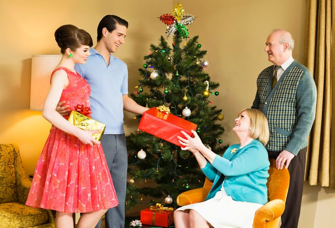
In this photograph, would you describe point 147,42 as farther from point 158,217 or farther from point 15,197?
point 15,197

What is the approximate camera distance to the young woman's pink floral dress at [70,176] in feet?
7.36

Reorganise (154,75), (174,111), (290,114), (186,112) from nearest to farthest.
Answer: (290,114) → (186,112) → (154,75) → (174,111)

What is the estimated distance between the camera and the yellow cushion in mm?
2871

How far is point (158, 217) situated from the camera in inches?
145

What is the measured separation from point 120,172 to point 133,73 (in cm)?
191

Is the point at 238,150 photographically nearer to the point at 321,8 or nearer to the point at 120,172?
the point at 120,172

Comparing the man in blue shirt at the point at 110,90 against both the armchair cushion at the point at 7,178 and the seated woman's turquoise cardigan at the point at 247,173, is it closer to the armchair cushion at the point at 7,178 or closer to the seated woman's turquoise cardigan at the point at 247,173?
the seated woman's turquoise cardigan at the point at 247,173

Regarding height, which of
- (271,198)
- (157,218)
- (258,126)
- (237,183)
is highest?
(258,126)

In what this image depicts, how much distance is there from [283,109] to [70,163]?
1494 mm

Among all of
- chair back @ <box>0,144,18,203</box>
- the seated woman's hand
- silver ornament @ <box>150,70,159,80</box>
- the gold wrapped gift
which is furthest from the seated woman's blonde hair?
chair back @ <box>0,144,18,203</box>

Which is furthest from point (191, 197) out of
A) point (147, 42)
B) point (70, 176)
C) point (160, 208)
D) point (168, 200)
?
point (147, 42)

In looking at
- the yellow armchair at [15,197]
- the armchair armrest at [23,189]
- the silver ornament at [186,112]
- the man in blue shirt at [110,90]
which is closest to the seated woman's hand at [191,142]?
the man in blue shirt at [110,90]

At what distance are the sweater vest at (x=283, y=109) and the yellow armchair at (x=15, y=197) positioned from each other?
1725mm

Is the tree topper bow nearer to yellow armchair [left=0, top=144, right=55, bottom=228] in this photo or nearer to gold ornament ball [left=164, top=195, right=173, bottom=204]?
gold ornament ball [left=164, top=195, right=173, bottom=204]
